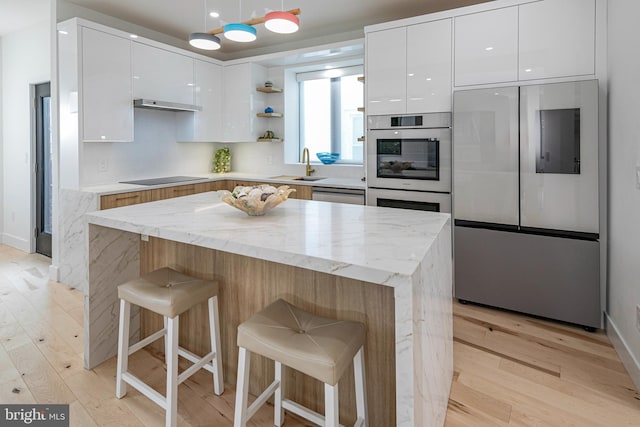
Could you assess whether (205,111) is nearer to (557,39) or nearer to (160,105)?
(160,105)

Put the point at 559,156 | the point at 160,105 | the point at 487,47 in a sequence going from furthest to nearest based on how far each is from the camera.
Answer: the point at 160,105 → the point at 487,47 → the point at 559,156

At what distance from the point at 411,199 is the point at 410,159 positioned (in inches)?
14.1

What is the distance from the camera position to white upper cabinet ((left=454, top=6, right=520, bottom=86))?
2848 mm

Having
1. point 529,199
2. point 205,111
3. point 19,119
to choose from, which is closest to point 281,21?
point 529,199

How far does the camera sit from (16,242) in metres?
4.76

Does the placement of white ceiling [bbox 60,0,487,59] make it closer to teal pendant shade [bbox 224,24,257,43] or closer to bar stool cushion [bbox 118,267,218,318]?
teal pendant shade [bbox 224,24,257,43]

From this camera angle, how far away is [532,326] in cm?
269

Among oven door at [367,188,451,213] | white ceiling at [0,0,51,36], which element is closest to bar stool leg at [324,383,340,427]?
oven door at [367,188,451,213]

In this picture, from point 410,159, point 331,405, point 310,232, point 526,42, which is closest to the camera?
point 331,405

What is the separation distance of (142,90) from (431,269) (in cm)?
358

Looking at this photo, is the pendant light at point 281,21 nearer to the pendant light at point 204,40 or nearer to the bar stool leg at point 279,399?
the pendant light at point 204,40

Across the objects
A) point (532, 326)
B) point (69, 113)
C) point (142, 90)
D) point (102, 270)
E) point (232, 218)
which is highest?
point (142, 90)

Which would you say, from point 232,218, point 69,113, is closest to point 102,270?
point 232,218

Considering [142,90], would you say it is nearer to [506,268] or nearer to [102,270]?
[102,270]
